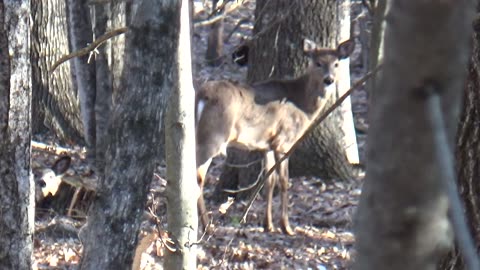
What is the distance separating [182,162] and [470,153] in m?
2.43

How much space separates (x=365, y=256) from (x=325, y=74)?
34.1 ft

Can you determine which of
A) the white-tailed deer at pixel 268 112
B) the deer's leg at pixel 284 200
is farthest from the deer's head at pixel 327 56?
the deer's leg at pixel 284 200

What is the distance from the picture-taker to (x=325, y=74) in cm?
1192

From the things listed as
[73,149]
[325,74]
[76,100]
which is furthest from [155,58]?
[76,100]

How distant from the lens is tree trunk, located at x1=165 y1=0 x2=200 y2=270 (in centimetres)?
625

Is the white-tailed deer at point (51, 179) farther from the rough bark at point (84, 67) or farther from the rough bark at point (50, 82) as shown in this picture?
the rough bark at point (50, 82)

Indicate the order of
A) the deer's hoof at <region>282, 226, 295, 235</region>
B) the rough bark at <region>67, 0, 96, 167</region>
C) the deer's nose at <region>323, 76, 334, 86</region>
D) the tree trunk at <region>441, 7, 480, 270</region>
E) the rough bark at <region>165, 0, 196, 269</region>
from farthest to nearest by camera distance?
the deer's nose at <region>323, 76, 334, 86</region>, the deer's hoof at <region>282, 226, 295, 235</region>, the rough bark at <region>67, 0, 96, 167</region>, the rough bark at <region>165, 0, 196, 269</region>, the tree trunk at <region>441, 7, 480, 270</region>

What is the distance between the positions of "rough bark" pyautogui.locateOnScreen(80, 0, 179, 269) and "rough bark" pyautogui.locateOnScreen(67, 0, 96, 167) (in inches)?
177

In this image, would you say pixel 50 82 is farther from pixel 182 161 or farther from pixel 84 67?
pixel 182 161

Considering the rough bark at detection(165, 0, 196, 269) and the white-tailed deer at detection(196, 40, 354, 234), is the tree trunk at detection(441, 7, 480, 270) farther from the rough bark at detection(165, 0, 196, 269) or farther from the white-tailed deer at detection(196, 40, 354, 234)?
the white-tailed deer at detection(196, 40, 354, 234)

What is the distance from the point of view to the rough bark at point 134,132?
555 centimetres

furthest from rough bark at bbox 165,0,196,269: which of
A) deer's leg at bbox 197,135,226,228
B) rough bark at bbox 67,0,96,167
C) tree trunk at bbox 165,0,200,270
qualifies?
deer's leg at bbox 197,135,226,228

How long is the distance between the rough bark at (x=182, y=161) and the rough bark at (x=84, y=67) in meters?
3.76

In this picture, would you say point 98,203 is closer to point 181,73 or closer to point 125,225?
point 125,225
